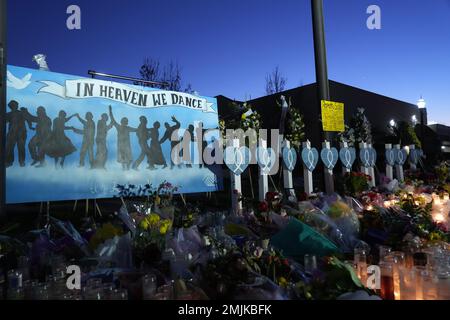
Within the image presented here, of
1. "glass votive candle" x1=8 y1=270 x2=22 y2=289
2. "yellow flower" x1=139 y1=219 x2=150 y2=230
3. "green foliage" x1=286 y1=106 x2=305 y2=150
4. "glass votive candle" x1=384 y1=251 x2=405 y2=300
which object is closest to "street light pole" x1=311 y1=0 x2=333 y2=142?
"green foliage" x1=286 y1=106 x2=305 y2=150

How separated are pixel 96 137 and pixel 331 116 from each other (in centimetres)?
377

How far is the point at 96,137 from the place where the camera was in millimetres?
6070

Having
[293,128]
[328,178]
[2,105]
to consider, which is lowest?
[328,178]

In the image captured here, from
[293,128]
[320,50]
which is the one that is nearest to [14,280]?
[320,50]

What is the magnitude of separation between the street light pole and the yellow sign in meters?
0.09

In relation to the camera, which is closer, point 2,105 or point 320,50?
point 2,105

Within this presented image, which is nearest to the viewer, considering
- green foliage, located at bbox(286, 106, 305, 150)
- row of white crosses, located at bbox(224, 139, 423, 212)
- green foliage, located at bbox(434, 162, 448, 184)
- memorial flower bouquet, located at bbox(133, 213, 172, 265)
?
memorial flower bouquet, located at bbox(133, 213, 172, 265)

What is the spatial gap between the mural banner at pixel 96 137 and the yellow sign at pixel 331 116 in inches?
134

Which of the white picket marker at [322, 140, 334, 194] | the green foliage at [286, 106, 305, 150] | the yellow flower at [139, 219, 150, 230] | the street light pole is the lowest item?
the yellow flower at [139, 219, 150, 230]

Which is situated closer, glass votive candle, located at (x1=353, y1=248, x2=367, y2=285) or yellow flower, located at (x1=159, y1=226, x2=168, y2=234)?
glass votive candle, located at (x1=353, y1=248, x2=367, y2=285)

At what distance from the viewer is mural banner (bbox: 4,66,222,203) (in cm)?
523

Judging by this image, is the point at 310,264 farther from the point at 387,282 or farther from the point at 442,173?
the point at 442,173

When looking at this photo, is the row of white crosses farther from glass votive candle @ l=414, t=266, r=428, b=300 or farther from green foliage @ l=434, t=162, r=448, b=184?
glass votive candle @ l=414, t=266, r=428, b=300

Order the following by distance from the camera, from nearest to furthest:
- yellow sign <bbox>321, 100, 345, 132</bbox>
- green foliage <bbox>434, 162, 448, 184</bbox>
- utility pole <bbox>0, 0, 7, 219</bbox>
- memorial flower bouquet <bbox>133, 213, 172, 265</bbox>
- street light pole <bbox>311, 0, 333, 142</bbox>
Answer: memorial flower bouquet <bbox>133, 213, 172, 265</bbox>, utility pole <bbox>0, 0, 7, 219</bbox>, street light pole <bbox>311, 0, 333, 142</bbox>, yellow sign <bbox>321, 100, 345, 132</bbox>, green foliage <bbox>434, 162, 448, 184</bbox>
